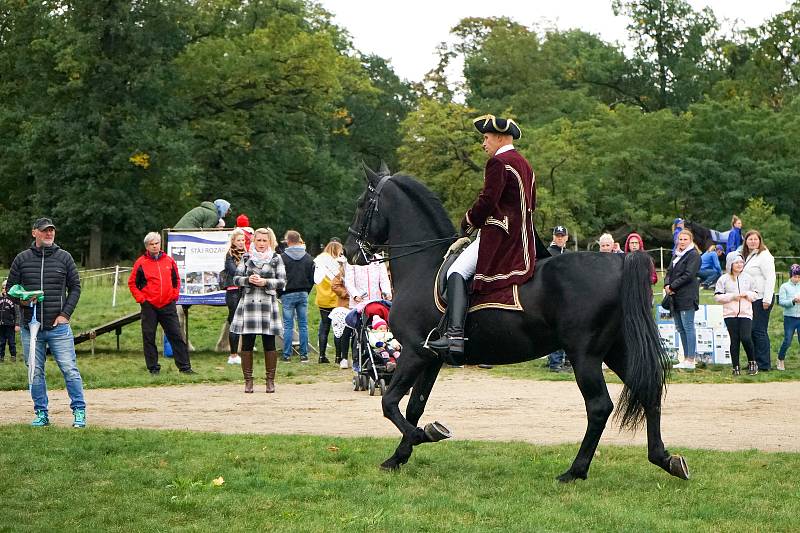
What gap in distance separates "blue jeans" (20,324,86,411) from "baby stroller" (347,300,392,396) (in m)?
4.22

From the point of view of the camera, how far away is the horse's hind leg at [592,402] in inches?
348

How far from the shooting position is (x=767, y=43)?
207ft

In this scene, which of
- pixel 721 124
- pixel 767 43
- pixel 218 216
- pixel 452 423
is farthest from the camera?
pixel 767 43

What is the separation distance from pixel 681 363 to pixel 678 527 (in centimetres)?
1129

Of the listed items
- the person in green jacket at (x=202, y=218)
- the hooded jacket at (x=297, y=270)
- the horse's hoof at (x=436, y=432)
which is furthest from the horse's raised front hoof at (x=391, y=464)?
the person in green jacket at (x=202, y=218)

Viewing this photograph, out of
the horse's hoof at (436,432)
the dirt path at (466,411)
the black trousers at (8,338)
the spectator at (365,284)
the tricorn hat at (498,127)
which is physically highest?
the tricorn hat at (498,127)

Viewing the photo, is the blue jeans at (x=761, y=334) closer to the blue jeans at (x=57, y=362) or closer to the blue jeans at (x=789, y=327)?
the blue jeans at (x=789, y=327)

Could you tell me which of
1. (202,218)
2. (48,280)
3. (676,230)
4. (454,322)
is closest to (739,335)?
(676,230)

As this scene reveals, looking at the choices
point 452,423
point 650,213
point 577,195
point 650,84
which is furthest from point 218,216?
point 650,84

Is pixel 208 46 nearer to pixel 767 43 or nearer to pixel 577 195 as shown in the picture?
pixel 577 195

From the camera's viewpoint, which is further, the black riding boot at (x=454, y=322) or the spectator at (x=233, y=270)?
the spectator at (x=233, y=270)

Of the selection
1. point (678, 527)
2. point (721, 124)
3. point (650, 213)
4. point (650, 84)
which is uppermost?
point (650, 84)

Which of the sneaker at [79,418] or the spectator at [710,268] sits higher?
the spectator at [710,268]

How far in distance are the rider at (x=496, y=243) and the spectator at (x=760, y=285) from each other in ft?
30.2
